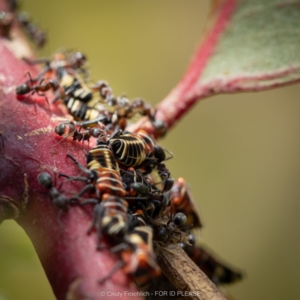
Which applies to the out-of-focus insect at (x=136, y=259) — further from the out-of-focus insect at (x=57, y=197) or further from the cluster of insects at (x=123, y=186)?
the out-of-focus insect at (x=57, y=197)

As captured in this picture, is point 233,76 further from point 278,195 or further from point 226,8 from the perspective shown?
point 278,195

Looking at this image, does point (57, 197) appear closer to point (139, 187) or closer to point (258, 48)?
point (139, 187)


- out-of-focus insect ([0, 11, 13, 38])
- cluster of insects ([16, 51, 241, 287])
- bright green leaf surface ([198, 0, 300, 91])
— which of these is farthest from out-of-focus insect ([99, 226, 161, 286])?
out-of-focus insect ([0, 11, 13, 38])

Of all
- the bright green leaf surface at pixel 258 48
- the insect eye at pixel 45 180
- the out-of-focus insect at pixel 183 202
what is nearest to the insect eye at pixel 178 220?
the out-of-focus insect at pixel 183 202

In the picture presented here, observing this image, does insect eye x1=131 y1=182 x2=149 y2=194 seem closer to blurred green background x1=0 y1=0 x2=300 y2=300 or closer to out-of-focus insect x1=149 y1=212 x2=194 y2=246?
out-of-focus insect x1=149 y1=212 x2=194 y2=246

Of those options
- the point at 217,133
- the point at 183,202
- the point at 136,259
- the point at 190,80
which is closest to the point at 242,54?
the point at 190,80

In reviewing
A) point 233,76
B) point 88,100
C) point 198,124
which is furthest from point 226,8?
point 198,124
